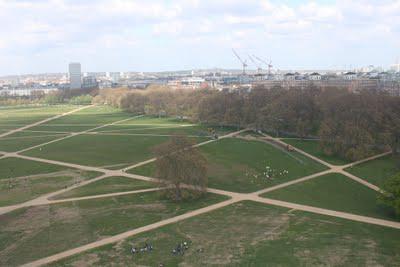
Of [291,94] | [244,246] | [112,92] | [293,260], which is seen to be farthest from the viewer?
[112,92]

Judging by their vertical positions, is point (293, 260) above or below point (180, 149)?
below

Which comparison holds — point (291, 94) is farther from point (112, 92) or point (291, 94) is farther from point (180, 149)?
point (112, 92)

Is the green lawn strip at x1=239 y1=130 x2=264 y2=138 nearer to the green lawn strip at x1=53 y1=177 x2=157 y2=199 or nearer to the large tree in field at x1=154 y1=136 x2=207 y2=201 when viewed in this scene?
the green lawn strip at x1=53 y1=177 x2=157 y2=199

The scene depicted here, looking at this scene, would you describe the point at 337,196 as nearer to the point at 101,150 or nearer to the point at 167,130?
the point at 101,150

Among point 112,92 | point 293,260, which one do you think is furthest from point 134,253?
point 112,92

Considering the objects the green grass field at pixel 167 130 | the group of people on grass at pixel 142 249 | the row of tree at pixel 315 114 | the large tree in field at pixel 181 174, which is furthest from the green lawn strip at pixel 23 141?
the group of people on grass at pixel 142 249
